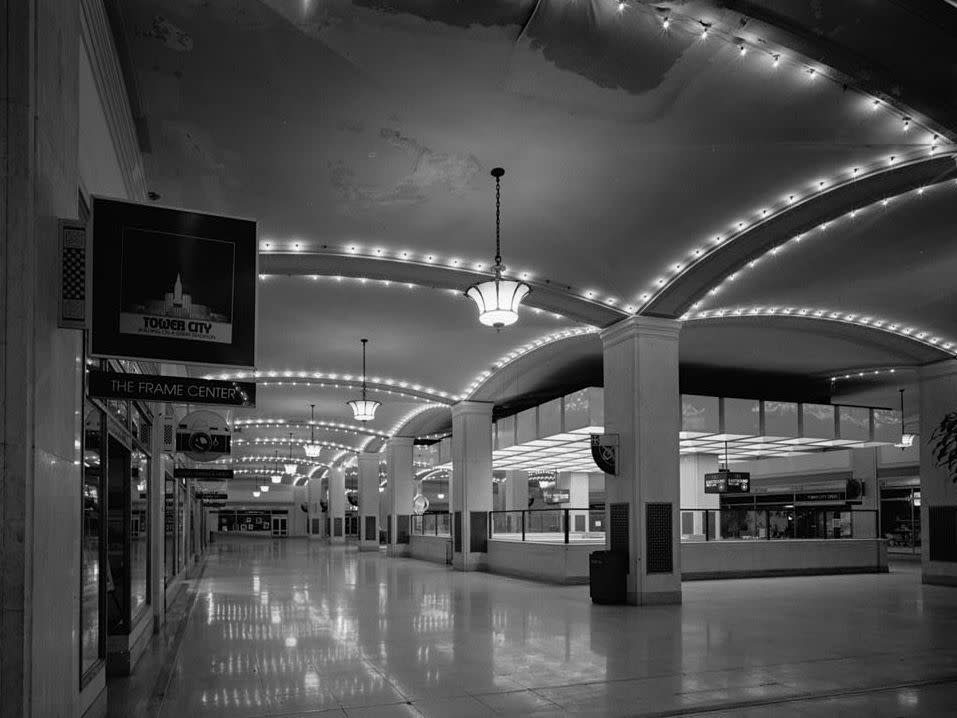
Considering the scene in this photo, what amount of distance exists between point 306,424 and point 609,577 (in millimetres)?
18866

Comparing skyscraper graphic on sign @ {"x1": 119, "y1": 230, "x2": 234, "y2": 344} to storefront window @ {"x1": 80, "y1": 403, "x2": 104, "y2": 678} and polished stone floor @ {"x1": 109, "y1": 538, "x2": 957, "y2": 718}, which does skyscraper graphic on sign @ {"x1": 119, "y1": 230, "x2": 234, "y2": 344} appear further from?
polished stone floor @ {"x1": 109, "y1": 538, "x2": 957, "y2": 718}

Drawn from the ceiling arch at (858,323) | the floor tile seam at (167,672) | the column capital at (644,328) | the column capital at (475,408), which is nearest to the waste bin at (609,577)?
the column capital at (644,328)

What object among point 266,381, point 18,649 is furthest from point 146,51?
point 266,381

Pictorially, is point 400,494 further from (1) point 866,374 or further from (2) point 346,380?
(1) point 866,374

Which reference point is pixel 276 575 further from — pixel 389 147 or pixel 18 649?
pixel 18 649

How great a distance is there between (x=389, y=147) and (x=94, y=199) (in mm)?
4445

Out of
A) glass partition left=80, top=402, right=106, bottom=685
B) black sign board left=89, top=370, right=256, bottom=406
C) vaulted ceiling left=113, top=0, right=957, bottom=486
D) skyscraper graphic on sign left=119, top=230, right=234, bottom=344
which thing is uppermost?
vaulted ceiling left=113, top=0, right=957, bottom=486

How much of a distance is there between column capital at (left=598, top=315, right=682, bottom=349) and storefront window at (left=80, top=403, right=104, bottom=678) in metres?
8.80

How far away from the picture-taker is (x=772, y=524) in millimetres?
19406

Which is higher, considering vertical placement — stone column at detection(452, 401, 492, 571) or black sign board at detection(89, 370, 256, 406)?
black sign board at detection(89, 370, 256, 406)

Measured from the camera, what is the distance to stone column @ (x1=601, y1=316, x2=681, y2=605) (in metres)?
12.8

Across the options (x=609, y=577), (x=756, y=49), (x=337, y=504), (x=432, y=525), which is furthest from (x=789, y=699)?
(x=337, y=504)

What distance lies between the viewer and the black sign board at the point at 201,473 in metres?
Answer: 13.1

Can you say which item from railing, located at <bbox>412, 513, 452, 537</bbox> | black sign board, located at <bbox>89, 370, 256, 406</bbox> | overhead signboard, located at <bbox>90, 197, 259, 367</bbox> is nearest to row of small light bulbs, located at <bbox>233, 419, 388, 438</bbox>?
railing, located at <bbox>412, 513, 452, 537</bbox>
